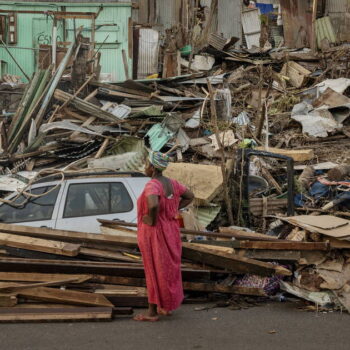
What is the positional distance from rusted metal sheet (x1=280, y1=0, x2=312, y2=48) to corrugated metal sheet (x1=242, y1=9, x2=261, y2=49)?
92 cm

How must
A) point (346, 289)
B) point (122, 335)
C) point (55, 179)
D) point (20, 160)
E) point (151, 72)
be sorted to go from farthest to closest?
point (151, 72)
point (20, 160)
point (55, 179)
point (346, 289)
point (122, 335)

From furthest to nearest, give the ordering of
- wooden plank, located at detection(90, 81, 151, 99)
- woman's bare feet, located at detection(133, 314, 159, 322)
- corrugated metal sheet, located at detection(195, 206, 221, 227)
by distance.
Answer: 1. wooden plank, located at detection(90, 81, 151, 99)
2. corrugated metal sheet, located at detection(195, 206, 221, 227)
3. woman's bare feet, located at detection(133, 314, 159, 322)

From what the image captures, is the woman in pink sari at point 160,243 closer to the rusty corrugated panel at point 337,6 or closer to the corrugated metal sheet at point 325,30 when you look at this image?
the corrugated metal sheet at point 325,30

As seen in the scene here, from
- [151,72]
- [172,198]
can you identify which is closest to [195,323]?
[172,198]

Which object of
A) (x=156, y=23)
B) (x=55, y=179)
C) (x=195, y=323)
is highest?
(x=156, y=23)

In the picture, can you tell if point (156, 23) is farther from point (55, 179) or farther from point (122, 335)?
point (122, 335)

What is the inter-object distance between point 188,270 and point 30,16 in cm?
1638

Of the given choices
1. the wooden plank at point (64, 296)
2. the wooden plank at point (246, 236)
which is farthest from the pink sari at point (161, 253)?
the wooden plank at point (246, 236)

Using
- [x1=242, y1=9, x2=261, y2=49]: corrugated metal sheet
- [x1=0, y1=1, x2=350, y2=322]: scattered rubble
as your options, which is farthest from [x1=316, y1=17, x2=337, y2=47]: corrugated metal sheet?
[x1=242, y1=9, x2=261, y2=49]: corrugated metal sheet

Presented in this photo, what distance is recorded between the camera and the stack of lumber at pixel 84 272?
6781 millimetres

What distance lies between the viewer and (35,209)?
28.9 feet

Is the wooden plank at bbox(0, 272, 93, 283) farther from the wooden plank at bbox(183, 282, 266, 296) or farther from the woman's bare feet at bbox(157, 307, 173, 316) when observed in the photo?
the wooden plank at bbox(183, 282, 266, 296)

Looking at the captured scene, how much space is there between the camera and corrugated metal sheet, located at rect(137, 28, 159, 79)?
71.3 ft

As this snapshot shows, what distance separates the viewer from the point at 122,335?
6.12m
